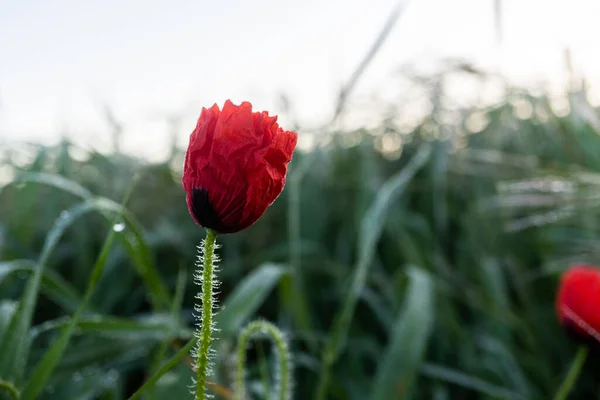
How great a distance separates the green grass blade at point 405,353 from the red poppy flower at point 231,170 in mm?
661

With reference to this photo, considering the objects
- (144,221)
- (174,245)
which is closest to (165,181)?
(144,221)

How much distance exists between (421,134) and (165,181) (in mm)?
936

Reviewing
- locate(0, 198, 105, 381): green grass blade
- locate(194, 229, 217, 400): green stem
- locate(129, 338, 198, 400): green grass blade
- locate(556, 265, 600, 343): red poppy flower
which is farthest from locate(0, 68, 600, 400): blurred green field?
locate(194, 229, 217, 400): green stem

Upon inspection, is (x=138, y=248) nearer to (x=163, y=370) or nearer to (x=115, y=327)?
(x=115, y=327)

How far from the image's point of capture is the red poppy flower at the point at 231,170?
17.1 inches

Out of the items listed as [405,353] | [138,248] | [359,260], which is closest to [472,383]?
[405,353]

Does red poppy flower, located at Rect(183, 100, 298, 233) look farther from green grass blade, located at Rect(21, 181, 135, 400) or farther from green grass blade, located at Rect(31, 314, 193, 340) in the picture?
green grass blade, located at Rect(31, 314, 193, 340)

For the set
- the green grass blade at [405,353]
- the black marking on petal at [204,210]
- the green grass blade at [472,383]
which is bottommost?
the green grass blade at [472,383]

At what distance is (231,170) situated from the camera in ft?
1.42

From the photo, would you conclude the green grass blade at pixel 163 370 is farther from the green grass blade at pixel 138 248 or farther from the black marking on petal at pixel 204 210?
the green grass blade at pixel 138 248

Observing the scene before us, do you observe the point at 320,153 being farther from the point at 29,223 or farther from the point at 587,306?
the point at 587,306

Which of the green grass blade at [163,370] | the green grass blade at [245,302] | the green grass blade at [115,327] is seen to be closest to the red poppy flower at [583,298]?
the green grass blade at [245,302]

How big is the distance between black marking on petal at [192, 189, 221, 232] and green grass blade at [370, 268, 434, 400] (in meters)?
0.67

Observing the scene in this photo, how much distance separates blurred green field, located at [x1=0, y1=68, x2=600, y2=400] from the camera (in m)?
1.02
